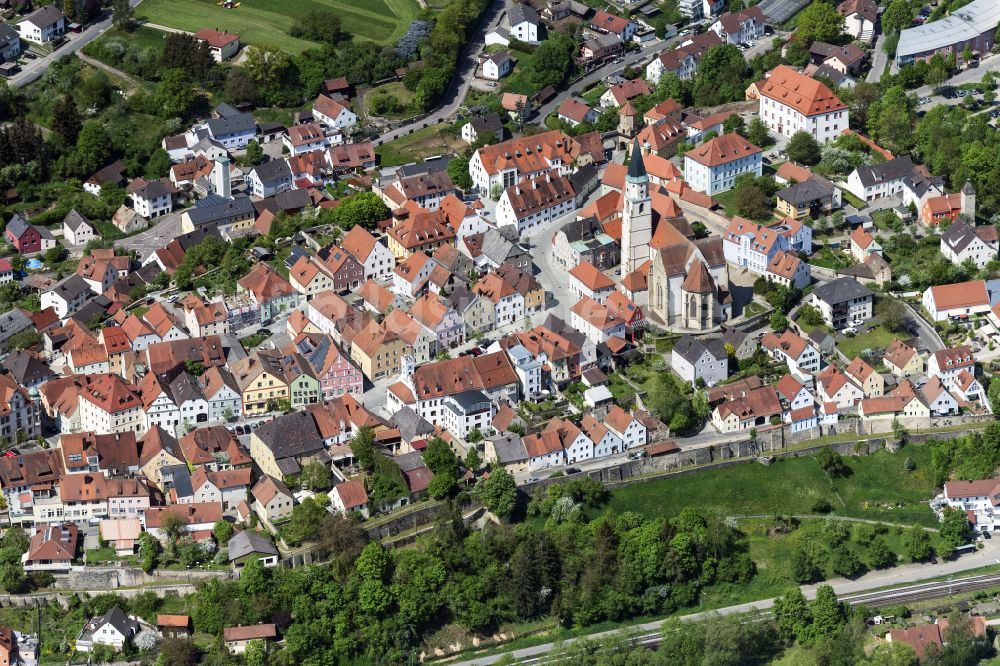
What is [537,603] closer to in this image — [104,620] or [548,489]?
[548,489]

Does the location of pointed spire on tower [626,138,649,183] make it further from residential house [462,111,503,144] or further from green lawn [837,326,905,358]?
residential house [462,111,503,144]

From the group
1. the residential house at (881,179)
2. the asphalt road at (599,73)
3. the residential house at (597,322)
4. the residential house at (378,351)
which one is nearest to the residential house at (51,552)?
the residential house at (378,351)

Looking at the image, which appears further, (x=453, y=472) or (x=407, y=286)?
(x=407, y=286)

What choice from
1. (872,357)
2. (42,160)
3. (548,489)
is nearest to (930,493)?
(872,357)

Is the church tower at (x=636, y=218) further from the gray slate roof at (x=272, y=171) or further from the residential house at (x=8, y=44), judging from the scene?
the residential house at (x=8, y=44)

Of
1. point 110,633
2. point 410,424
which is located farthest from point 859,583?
point 110,633
